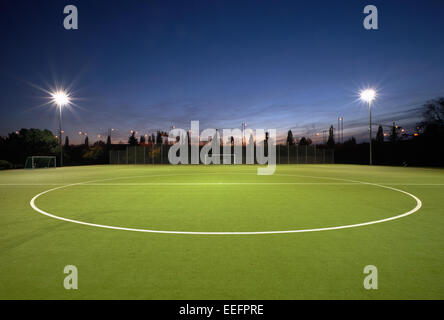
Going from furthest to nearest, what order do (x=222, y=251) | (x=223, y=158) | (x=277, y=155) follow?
1. (x=223, y=158)
2. (x=277, y=155)
3. (x=222, y=251)

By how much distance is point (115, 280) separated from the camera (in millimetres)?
2912

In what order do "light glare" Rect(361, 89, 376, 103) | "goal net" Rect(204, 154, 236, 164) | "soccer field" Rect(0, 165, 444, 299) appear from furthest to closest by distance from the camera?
1. "goal net" Rect(204, 154, 236, 164)
2. "light glare" Rect(361, 89, 376, 103)
3. "soccer field" Rect(0, 165, 444, 299)

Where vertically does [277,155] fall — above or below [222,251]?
above

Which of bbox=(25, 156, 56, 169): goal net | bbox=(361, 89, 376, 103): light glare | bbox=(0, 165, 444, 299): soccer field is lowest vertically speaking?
bbox=(0, 165, 444, 299): soccer field

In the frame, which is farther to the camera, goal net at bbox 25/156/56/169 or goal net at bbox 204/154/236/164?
goal net at bbox 204/154/236/164

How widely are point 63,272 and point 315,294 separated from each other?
9.97 ft

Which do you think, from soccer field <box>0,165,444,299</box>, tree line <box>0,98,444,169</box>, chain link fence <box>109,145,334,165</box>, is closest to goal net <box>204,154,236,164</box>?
chain link fence <box>109,145,334,165</box>

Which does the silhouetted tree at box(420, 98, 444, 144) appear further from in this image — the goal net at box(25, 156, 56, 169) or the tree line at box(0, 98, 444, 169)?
the goal net at box(25, 156, 56, 169)

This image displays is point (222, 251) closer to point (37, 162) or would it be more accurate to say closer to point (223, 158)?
point (37, 162)

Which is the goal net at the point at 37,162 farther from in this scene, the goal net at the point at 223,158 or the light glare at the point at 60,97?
the goal net at the point at 223,158

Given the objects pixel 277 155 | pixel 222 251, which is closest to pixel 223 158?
pixel 277 155

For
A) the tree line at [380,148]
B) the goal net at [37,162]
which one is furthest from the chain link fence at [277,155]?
the goal net at [37,162]
